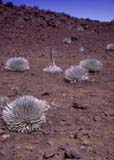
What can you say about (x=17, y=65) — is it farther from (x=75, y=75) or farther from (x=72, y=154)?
(x=72, y=154)

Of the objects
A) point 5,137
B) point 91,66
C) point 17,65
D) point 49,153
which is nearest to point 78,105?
point 5,137

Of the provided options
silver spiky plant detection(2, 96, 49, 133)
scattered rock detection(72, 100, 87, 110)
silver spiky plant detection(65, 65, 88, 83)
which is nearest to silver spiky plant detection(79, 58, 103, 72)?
silver spiky plant detection(65, 65, 88, 83)

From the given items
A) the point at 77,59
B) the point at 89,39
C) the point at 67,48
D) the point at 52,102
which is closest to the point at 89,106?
the point at 52,102

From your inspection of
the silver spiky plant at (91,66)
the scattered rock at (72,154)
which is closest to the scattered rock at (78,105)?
the scattered rock at (72,154)

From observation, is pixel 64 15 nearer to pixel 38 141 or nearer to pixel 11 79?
pixel 11 79

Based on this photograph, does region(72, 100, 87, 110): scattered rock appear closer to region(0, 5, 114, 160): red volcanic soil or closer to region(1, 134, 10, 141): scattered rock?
region(0, 5, 114, 160): red volcanic soil

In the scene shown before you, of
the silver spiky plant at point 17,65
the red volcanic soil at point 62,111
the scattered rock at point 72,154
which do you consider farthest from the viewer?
the silver spiky plant at point 17,65

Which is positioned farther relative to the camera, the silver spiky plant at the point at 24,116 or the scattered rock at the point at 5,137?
the silver spiky plant at the point at 24,116

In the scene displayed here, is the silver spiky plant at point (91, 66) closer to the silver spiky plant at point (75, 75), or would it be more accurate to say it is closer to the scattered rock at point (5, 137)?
the silver spiky plant at point (75, 75)

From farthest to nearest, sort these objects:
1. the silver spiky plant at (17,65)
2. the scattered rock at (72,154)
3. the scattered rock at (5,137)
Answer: the silver spiky plant at (17,65) → the scattered rock at (5,137) → the scattered rock at (72,154)
